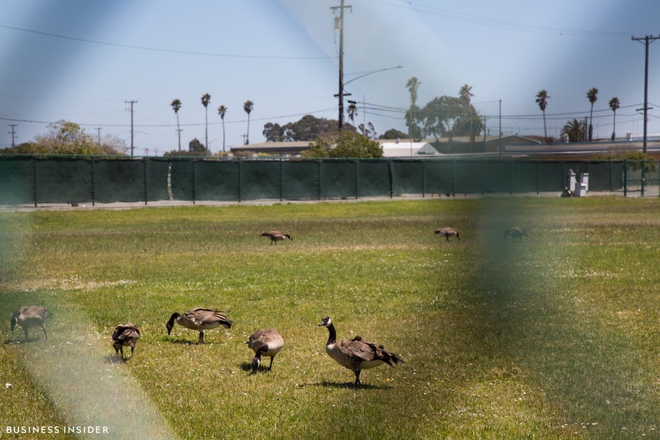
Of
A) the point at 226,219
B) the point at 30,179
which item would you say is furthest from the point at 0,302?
the point at 30,179

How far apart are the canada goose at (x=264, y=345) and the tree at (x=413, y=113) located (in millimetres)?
4688

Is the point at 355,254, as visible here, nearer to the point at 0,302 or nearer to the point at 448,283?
the point at 448,283

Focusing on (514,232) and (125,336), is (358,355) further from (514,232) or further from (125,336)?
(514,232)

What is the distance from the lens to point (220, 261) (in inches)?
632

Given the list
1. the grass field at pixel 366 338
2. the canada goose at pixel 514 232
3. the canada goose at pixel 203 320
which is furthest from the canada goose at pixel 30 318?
the canada goose at pixel 514 232

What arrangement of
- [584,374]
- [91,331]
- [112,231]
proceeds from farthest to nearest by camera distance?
[112,231], [91,331], [584,374]

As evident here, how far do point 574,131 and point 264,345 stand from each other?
479 centimetres

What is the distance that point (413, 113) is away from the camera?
2.42m

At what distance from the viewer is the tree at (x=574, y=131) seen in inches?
102

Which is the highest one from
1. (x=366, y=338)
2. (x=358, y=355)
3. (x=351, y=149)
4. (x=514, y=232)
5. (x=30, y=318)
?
(x=351, y=149)

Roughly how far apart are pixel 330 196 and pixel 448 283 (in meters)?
31.1

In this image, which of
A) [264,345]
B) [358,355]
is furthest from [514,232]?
[264,345]

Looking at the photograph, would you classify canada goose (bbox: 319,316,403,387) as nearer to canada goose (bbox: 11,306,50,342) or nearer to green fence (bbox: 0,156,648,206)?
canada goose (bbox: 11,306,50,342)

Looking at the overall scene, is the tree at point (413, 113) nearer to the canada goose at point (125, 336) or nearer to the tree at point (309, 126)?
the tree at point (309, 126)
